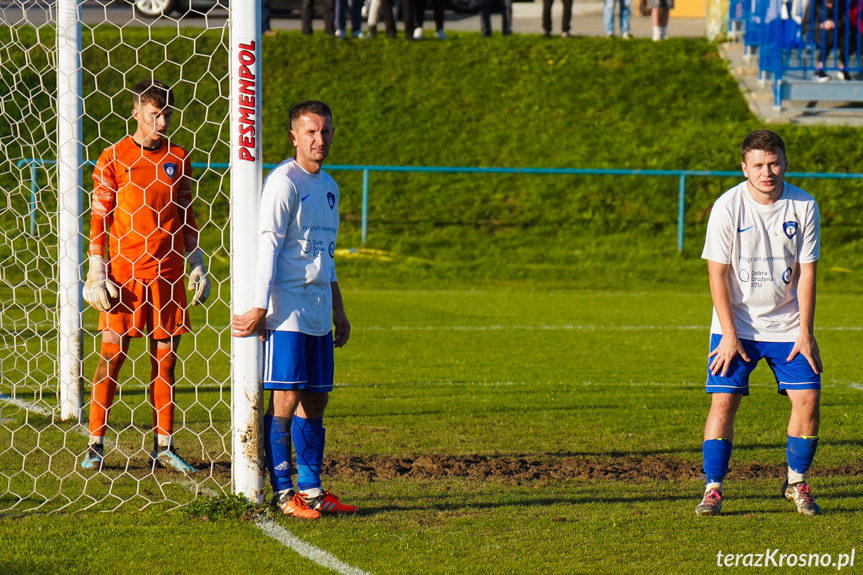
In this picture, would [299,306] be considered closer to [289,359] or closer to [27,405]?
[289,359]

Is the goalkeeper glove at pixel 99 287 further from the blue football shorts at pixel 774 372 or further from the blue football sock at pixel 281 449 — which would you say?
the blue football shorts at pixel 774 372

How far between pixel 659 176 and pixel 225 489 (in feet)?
50.8

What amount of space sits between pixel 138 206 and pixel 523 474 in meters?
2.62

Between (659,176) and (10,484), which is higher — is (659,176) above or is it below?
above

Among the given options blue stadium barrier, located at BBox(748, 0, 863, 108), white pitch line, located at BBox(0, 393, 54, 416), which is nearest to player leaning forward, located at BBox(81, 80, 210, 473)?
white pitch line, located at BBox(0, 393, 54, 416)

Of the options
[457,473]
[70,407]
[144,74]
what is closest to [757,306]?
[457,473]

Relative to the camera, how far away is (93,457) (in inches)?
233

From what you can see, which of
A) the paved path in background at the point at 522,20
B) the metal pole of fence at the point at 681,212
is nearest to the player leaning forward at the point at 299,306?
the metal pole of fence at the point at 681,212

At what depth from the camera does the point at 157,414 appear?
6.02 m

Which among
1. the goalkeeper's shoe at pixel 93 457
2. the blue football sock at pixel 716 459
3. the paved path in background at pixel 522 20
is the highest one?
the paved path in background at pixel 522 20

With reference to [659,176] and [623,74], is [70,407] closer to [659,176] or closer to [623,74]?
[659,176]

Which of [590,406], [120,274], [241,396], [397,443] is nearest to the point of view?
[241,396]

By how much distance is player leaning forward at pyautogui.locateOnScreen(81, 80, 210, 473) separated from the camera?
18.7 ft

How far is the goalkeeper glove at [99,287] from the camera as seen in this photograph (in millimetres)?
5645
